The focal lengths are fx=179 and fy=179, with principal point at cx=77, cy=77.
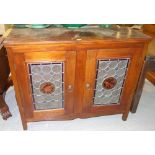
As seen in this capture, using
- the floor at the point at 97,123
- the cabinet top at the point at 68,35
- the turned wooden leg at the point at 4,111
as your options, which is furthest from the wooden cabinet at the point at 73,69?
the turned wooden leg at the point at 4,111

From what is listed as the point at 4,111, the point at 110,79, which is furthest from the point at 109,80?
the point at 4,111

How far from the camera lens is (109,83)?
4.19ft

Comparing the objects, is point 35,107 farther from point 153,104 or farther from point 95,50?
point 153,104

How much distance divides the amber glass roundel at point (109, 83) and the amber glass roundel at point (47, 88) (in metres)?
0.36

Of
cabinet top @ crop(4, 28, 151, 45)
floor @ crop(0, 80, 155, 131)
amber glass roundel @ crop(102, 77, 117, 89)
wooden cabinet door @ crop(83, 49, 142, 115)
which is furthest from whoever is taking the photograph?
floor @ crop(0, 80, 155, 131)

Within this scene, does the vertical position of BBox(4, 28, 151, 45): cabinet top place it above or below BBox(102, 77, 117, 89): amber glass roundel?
above

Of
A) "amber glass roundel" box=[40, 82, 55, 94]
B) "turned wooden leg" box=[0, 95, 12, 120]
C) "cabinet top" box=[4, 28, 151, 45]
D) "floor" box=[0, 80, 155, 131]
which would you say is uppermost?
"cabinet top" box=[4, 28, 151, 45]

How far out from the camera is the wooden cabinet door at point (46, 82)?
3.51 feet

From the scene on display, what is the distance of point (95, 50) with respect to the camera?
3.60 feet

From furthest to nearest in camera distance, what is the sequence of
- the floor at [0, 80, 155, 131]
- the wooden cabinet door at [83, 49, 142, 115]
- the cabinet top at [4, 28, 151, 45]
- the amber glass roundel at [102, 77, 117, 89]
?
1. the floor at [0, 80, 155, 131]
2. the amber glass roundel at [102, 77, 117, 89]
3. the wooden cabinet door at [83, 49, 142, 115]
4. the cabinet top at [4, 28, 151, 45]

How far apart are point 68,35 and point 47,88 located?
0.38 m

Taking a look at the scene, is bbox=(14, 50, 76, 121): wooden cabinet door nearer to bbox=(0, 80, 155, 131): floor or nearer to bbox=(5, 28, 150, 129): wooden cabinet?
bbox=(5, 28, 150, 129): wooden cabinet

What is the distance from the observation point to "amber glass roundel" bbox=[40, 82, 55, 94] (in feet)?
3.91

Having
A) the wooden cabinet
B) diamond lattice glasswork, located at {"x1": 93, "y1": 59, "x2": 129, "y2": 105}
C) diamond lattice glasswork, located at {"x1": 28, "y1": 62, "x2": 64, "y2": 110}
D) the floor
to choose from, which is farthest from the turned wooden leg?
diamond lattice glasswork, located at {"x1": 93, "y1": 59, "x2": 129, "y2": 105}
